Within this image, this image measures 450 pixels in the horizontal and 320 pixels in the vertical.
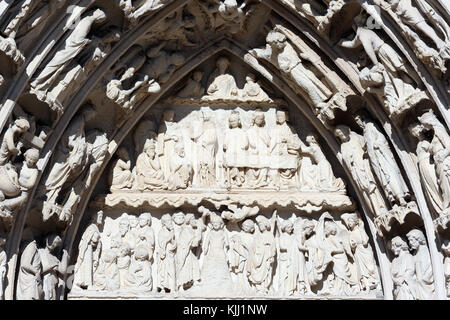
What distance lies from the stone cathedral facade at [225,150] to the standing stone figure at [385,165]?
2 cm

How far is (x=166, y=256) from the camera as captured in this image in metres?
9.73

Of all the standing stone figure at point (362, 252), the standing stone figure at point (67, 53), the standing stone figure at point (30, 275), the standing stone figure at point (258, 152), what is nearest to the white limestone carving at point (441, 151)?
the standing stone figure at point (362, 252)

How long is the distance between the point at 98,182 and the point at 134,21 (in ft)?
5.72

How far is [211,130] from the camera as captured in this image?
33.5 feet

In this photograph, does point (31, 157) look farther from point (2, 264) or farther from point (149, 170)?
point (149, 170)

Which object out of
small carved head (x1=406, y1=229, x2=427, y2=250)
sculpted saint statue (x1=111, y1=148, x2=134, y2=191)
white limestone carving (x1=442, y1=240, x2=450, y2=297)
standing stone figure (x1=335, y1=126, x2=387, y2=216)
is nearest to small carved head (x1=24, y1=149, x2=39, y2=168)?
sculpted saint statue (x1=111, y1=148, x2=134, y2=191)

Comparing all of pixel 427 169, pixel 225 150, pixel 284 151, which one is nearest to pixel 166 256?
pixel 225 150

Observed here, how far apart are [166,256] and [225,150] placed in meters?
1.32

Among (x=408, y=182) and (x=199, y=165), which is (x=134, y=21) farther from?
(x=408, y=182)

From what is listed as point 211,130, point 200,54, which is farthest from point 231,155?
point 200,54

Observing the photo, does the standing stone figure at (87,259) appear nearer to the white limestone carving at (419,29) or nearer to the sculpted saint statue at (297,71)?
the sculpted saint statue at (297,71)

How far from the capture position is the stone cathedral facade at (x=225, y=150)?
28.8ft

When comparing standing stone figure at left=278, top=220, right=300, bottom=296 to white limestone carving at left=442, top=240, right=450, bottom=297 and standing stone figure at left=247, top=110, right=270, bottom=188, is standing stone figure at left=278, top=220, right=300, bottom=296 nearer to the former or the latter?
standing stone figure at left=247, top=110, right=270, bottom=188

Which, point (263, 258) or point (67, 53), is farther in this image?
point (263, 258)
